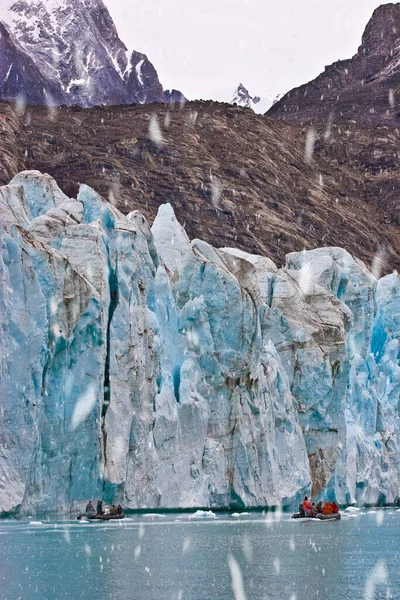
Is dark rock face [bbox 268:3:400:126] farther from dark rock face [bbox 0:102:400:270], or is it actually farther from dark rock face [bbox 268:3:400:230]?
dark rock face [bbox 0:102:400:270]

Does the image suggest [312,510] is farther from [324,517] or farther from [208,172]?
[208,172]

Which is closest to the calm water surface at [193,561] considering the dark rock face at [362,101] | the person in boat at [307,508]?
the person in boat at [307,508]

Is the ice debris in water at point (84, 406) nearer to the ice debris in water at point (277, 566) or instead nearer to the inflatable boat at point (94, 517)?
the inflatable boat at point (94, 517)

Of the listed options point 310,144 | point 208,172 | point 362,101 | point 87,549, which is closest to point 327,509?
point 87,549

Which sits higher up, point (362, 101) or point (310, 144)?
point (362, 101)

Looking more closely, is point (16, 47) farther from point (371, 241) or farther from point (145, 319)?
point (145, 319)

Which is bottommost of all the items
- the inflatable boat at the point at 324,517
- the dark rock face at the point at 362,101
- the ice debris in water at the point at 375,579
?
the ice debris in water at the point at 375,579

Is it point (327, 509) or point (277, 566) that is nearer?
point (277, 566)
